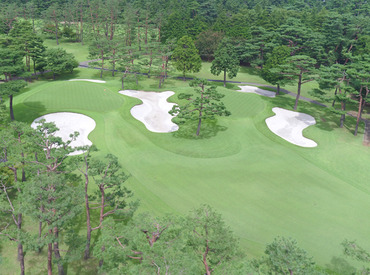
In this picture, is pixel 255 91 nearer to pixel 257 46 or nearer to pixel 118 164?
pixel 257 46

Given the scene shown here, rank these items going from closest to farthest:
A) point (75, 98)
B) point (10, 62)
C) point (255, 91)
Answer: point (10, 62) < point (75, 98) < point (255, 91)

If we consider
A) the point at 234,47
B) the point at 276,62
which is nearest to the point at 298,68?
the point at 276,62

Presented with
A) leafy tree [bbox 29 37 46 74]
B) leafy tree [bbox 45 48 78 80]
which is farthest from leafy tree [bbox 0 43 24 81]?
leafy tree [bbox 45 48 78 80]

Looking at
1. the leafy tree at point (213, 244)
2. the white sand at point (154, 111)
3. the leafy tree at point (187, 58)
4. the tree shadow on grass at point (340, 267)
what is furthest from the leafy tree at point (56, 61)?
the tree shadow on grass at point (340, 267)

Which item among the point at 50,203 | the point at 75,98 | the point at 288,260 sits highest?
the point at 50,203

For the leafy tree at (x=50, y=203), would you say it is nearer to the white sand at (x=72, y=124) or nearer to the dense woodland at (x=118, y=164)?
the dense woodland at (x=118, y=164)
